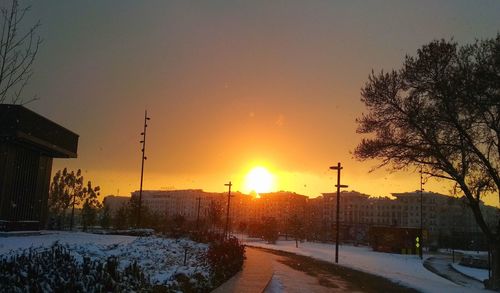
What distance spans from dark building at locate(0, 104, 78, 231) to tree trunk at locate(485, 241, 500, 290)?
24522 mm

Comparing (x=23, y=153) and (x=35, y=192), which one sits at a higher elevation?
(x=23, y=153)

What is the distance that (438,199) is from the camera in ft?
529

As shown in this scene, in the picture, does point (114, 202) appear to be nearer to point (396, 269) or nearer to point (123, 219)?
point (123, 219)

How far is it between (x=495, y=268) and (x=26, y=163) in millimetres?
27451

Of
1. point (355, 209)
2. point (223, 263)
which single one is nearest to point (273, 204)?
point (355, 209)

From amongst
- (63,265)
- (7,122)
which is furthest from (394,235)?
(63,265)

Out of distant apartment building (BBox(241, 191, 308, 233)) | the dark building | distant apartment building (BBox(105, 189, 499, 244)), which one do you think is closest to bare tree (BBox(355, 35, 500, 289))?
the dark building

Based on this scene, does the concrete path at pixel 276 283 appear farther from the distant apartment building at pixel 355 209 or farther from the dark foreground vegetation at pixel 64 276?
the distant apartment building at pixel 355 209

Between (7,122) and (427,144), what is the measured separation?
71.6ft

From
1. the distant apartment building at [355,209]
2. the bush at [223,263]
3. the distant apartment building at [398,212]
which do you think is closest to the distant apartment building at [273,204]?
the distant apartment building at [355,209]

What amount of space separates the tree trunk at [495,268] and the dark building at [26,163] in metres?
24.5

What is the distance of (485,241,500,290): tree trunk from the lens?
2118 cm

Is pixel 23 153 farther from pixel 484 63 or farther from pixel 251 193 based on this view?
pixel 251 193

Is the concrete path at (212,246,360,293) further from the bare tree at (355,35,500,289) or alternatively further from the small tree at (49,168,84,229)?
the small tree at (49,168,84,229)
